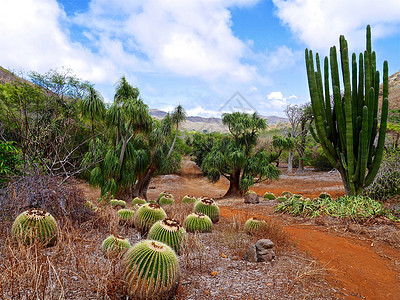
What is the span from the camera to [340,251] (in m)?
5.32

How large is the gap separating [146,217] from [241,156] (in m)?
9.57

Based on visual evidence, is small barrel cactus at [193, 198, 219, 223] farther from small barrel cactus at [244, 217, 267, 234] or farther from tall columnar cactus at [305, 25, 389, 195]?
tall columnar cactus at [305, 25, 389, 195]

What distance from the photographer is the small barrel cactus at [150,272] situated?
2.67m

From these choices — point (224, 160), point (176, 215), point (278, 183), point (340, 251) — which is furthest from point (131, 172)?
point (278, 183)

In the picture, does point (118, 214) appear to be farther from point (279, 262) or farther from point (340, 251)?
point (340, 251)

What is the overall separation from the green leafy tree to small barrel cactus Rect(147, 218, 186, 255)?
10.1 metres

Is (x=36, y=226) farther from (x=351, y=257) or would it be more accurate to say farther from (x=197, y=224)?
(x=351, y=257)

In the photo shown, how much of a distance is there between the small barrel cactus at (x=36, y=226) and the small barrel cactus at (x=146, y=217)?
157cm

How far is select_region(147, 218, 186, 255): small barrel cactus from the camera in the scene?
4172 millimetres

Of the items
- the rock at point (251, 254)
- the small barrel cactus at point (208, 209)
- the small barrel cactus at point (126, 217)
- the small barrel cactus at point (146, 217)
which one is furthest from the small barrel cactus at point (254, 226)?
the small barrel cactus at point (126, 217)

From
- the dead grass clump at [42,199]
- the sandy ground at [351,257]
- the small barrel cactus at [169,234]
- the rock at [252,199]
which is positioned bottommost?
the rock at [252,199]

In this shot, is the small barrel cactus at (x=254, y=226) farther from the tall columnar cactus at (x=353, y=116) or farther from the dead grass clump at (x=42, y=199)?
the tall columnar cactus at (x=353, y=116)

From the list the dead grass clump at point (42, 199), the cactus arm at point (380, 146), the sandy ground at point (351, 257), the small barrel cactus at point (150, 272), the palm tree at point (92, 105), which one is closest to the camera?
the small barrel cactus at point (150, 272)

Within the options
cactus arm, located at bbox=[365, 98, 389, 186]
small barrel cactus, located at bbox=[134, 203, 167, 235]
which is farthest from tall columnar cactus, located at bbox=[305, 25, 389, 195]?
small barrel cactus, located at bbox=[134, 203, 167, 235]
